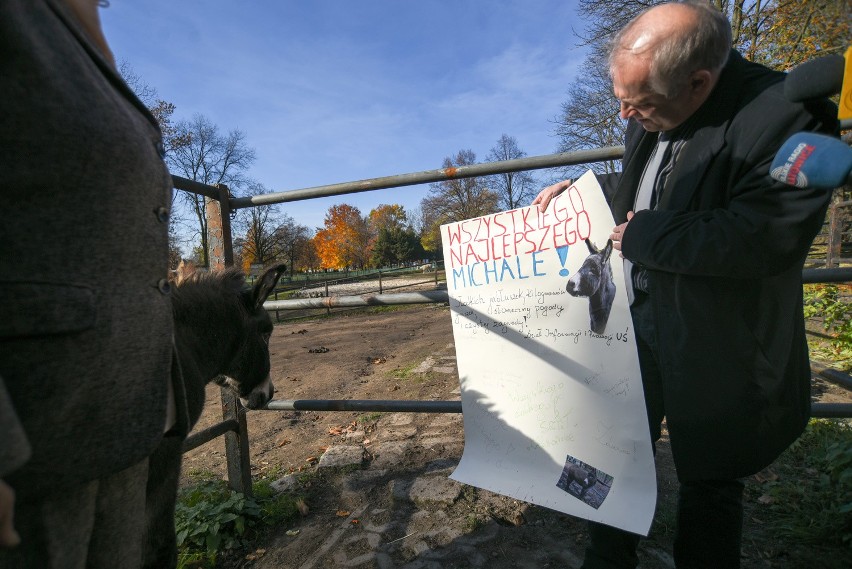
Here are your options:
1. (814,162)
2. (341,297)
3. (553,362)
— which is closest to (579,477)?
(553,362)

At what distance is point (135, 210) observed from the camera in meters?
0.89

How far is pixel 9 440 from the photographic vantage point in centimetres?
62

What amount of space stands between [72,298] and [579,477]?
1701 mm

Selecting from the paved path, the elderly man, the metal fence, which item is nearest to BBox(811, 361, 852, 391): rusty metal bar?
the metal fence

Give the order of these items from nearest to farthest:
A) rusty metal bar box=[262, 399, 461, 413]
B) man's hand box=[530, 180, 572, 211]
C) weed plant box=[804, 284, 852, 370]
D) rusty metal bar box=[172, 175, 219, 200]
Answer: man's hand box=[530, 180, 572, 211]
rusty metal bar box=[262, 399, 461, 413]
rusty metal bar box=[172, 175, 219, 200]
weed plant box=[804, 284, 852, 370]

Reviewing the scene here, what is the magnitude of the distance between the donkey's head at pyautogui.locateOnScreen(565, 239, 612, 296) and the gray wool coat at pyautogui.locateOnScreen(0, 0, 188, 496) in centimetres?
143

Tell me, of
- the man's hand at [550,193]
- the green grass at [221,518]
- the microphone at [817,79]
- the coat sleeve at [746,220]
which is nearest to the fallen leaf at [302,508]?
the green grass at [221,518]

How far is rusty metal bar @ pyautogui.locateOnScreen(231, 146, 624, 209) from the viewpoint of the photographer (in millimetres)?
1938

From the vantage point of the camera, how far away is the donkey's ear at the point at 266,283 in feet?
7.04

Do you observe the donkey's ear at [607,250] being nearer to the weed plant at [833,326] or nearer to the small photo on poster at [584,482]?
the small photo on poster at [584,482]

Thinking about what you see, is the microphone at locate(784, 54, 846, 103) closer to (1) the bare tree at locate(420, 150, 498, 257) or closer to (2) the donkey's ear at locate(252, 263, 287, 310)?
(2) the donkey's ear at locate(252, 263, 287, 310)

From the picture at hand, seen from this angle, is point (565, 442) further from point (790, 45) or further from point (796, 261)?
point (790, 45)

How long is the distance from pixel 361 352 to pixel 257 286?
6.40 metres

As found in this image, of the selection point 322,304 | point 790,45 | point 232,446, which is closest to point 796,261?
point 322,304
